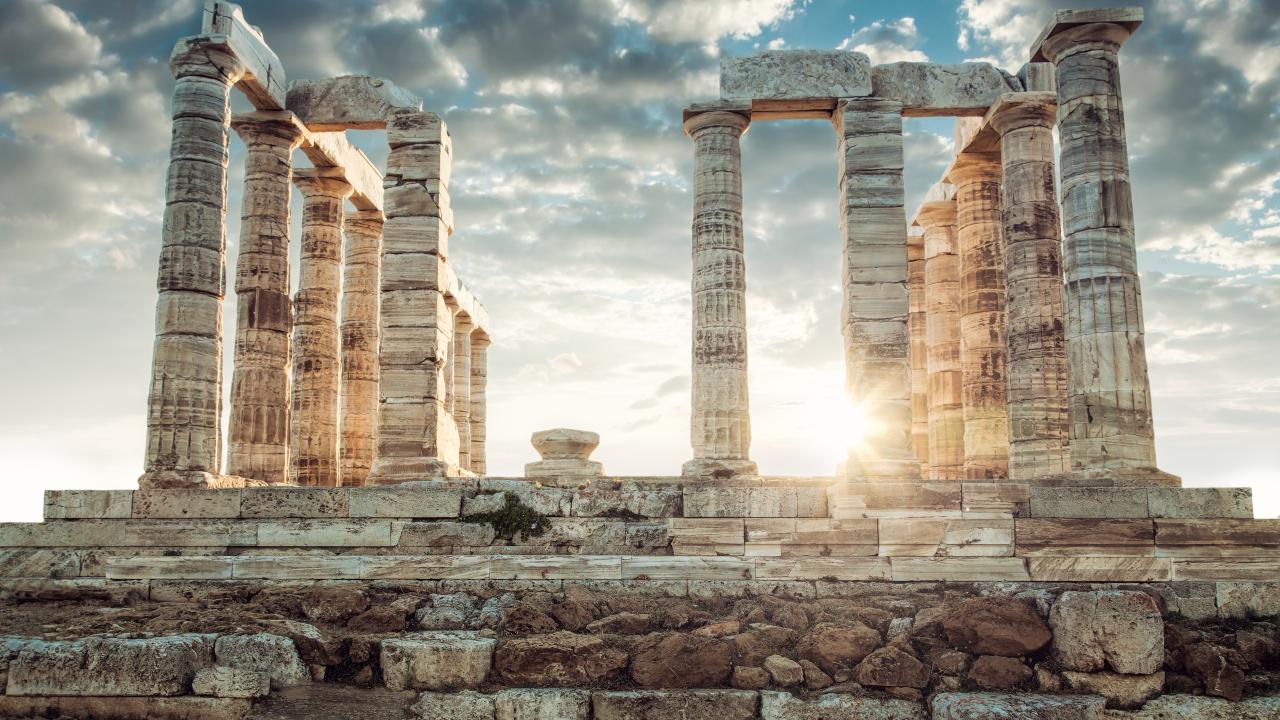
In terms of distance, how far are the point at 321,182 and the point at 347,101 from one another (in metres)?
3.45

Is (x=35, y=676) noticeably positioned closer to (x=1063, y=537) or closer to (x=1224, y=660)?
(x=1224, y=660)

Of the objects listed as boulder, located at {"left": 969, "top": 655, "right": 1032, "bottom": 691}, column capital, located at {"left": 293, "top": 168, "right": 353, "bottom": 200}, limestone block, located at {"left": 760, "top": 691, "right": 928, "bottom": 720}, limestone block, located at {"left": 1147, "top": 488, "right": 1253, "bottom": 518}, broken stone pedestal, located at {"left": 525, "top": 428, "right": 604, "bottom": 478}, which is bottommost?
limestone block, located at {"left": 760, "top": 691, "right": 928, "bottom": 720}

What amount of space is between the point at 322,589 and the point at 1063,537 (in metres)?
10.6

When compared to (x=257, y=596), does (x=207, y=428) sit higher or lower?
higher

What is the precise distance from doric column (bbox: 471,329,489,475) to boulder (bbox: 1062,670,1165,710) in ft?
87.4

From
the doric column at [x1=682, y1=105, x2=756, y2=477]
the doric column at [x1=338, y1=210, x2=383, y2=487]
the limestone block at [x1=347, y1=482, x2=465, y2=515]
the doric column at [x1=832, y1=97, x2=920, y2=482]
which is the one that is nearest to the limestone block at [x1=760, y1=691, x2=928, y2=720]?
the limestone block at [x1=347, y1=482, x2=465, y2=515]

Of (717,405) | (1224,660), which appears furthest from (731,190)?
(1224,660)

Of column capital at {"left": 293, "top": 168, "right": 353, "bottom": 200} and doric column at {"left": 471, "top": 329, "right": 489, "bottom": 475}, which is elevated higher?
column capital at {"left": 293, "top": 168, "right": 353, "bottom": 200}

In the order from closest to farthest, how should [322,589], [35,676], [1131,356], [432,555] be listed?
[35,676] < [322,589] < [432,555] < [1131,356]

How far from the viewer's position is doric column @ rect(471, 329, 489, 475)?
117 feet

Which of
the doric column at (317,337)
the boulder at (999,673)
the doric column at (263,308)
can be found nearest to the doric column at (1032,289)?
the boulder at (999,673)

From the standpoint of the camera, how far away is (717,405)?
19.0 m

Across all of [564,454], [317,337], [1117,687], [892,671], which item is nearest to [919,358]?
[564,454]

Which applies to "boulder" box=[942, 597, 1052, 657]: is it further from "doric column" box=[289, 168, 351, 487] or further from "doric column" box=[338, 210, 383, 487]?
"doric column" box=[338, 210, 383, 487]
